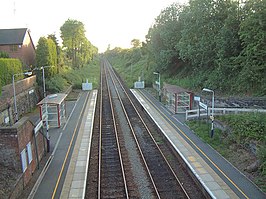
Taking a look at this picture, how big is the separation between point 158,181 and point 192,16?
980 inches

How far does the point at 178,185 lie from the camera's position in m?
15.3

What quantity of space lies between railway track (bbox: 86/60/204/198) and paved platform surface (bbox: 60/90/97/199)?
519mm

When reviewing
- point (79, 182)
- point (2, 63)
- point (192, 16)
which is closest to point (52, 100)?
point (2, 63)

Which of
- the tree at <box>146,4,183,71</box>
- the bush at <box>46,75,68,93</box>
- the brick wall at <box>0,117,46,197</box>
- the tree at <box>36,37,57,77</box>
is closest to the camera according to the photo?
the brick wall at <box>0,117,46,197</box>

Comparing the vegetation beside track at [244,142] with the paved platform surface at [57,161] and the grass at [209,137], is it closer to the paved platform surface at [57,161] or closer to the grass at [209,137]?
the grass at [209,137]

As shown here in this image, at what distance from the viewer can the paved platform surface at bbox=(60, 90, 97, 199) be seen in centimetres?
1411

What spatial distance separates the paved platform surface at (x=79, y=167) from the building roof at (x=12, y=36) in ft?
77.7

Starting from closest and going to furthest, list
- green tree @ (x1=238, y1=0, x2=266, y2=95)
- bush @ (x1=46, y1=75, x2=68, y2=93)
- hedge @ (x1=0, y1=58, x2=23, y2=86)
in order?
1. green tree @ (x1=238, y1=0, x2=266, y2=95)
2. hedge @ (x1=0, y1=58, x2=23, y2=86)
3. bush @ (x1=46, y1=75, x2=68, y2=93)

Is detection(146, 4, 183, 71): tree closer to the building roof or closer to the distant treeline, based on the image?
the distant treeline

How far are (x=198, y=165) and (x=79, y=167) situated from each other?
6651 mm

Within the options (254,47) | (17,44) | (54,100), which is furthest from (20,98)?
(254,47)

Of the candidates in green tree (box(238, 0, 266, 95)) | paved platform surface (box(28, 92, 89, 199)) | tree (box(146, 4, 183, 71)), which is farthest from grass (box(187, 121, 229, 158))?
tree (box(146, 4, 183, 71))

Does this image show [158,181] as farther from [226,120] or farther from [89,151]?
[226,120]

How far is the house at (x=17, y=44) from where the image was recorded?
43.8 m
